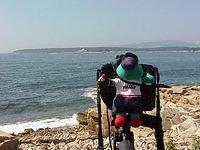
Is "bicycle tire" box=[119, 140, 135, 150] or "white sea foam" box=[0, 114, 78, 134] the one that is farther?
"white sea foam" box=[0, 114, 78, 134]

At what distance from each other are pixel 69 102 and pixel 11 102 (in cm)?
536

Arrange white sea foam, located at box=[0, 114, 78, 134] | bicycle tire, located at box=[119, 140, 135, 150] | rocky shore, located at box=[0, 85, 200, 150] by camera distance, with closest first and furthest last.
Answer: bicycle tire, located at box=[119, 140, 135, 150] → rocky shore, located at box=[0, 85, 200, 150] → white sea foam, located at box=[0, 114, 78, 134]

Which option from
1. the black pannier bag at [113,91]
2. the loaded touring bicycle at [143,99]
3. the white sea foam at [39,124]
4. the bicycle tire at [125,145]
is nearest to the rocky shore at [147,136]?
the loaded touring bicycle at [143,99]

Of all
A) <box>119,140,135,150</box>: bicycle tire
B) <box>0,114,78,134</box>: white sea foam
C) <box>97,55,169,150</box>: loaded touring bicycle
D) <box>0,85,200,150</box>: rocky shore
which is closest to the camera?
<box>119,140,135,150</box>: bicycle tire

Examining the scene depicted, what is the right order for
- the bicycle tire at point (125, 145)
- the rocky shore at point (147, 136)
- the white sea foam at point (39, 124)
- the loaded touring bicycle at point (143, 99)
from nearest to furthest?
the bicycle tire at point (125, 145) < the loaded touring bicycle at point (143, 99) < the rocky shore at point (147, 136) < the white sea foam at point (39, 124)

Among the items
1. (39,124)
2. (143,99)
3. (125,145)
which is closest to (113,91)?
(143,99)

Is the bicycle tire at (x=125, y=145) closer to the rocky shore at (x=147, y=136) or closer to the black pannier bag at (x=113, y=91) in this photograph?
the black pannier bag at (x=113, y=91)

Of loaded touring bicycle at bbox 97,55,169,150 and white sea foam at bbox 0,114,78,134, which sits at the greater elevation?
loaded touring bicycle at bbox 97,55,169,150

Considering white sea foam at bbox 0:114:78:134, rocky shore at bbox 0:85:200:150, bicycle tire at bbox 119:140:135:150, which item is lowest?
white sea foam at bbox 0:114:78:134

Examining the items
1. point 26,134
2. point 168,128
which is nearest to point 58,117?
point 26,134

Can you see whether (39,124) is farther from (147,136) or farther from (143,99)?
(143,99)

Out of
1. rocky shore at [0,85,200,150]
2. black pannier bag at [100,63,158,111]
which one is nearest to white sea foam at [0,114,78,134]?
rocky shore at [0,85,200,150]

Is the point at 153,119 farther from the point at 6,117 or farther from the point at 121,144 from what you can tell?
the point at 6,117

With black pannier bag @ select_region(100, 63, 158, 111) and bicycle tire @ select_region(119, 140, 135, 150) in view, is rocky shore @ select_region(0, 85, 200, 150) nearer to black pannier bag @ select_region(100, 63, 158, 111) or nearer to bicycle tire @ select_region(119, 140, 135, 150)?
black pannier bag @ select_region(100, 63, 158, 111)
